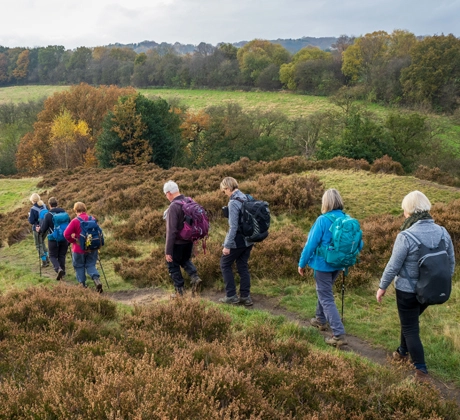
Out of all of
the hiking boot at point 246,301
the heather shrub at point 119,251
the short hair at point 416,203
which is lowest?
the heather shrub at point 119,251

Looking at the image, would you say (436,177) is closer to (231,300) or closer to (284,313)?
(284,313)

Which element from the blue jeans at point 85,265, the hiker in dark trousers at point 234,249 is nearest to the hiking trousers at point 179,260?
the hiker in dark trousers at point 234,249

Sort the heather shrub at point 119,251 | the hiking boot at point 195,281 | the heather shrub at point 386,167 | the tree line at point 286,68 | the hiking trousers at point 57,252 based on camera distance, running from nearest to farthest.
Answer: the hiking boot at point 195,281, the hiking trousers at point 57,252, the heather shrub at point 119,251, the heather shrub at point 386,167, the tree line at point 286,68

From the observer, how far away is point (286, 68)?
66.4 m

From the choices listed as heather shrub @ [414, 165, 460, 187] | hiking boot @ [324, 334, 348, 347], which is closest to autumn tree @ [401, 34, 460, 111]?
heather shrub @ [414, 165, 460, 187]

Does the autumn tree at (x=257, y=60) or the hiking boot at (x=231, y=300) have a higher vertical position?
the autumn tree at (x=257, y=60)

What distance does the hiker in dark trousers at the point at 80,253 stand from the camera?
24.5 feet

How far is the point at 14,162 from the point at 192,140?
21978mm

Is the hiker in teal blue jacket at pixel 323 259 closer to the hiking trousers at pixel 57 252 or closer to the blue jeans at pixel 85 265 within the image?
the blue jeans at pixel 85 265

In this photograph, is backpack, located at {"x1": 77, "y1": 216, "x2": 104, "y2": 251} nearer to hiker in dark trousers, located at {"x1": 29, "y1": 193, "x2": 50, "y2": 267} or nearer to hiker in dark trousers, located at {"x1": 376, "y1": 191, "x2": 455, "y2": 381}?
hiker in dark trousers, located at {"x1": 29, "y1": 193, "x2": 50, "y2": 267}

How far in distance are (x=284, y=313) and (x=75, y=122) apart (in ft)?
144

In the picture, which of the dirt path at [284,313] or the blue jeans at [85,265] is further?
the blue jeans at [85,265]

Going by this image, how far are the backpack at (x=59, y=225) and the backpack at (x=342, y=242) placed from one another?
21.3ft

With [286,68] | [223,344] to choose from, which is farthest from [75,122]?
[223,344]
